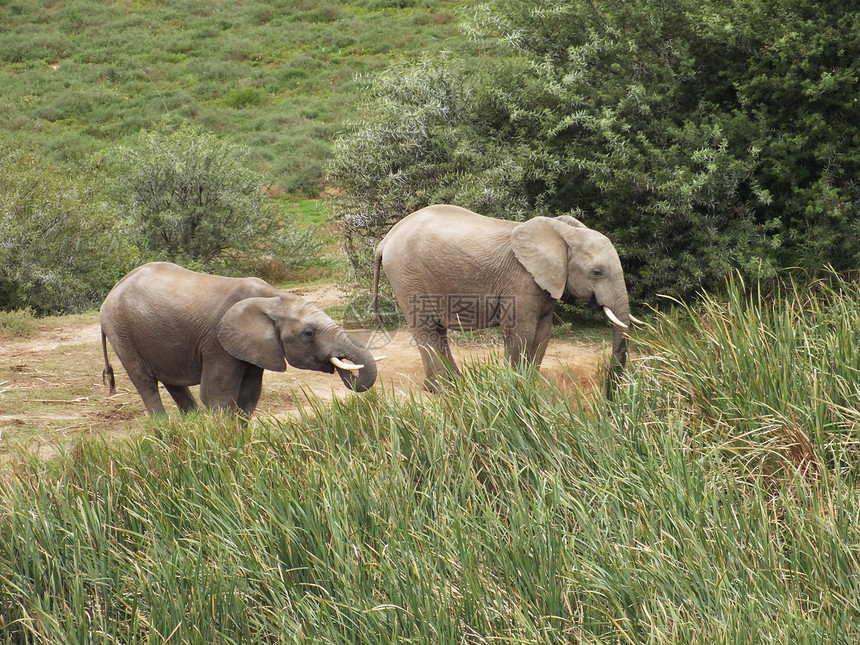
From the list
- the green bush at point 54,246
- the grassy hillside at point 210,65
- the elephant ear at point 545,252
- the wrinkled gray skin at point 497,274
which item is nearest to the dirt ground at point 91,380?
the wrinkled gray skin at point 497,274

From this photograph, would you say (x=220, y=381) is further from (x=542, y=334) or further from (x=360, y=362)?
(x=542, y=334)

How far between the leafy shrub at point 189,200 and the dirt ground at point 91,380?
3703mm

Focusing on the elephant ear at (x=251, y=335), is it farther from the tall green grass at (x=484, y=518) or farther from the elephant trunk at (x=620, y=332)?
the elephant trunk at (x=620, y=332)

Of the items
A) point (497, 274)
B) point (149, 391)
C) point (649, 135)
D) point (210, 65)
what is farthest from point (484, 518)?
point (210, 65)

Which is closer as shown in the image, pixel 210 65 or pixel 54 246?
pixel 54 246

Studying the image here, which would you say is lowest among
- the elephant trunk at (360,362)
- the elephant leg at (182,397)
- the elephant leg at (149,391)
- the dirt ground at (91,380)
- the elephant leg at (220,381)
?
the dirt ground at (91,380)

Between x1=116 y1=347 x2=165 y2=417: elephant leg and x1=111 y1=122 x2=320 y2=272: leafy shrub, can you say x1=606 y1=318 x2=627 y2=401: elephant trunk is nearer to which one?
x1=116 y1=347 x2=165 y2=417: elephant leg

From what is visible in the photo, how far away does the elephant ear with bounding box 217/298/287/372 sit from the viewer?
6.24 metres

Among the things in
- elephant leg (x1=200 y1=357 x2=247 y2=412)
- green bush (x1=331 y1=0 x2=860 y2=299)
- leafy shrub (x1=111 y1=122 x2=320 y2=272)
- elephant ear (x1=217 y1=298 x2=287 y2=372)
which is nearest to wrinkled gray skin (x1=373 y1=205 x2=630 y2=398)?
elephant ear (x1=217 y1=298 x2=287 y2=372)

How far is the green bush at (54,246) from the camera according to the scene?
12930 mm

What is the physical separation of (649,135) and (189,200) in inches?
327

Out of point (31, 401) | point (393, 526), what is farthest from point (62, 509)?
point (31, 401)

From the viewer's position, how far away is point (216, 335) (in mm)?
6445

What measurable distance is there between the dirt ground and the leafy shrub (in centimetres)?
370
